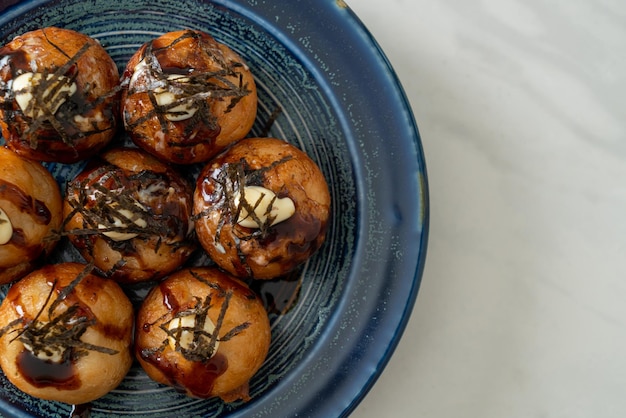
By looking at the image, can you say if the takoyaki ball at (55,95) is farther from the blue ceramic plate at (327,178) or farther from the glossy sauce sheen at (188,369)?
the glossy sauce sheen at (188,369)

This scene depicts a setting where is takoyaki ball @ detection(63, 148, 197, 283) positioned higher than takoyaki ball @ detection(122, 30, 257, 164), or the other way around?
takoyaki ball @ detection(122, 30, 257, 164)

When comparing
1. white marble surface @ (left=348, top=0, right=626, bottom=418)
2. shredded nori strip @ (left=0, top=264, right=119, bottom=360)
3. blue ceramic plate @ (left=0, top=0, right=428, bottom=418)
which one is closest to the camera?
shredded nori strip @ (left=0, top=264, right=119, bottom=360)

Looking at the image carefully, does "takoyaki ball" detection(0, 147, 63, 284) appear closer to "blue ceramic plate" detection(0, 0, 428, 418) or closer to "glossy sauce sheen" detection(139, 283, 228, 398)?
"blue ceramic plate" detection(0, 0, 428, 418)

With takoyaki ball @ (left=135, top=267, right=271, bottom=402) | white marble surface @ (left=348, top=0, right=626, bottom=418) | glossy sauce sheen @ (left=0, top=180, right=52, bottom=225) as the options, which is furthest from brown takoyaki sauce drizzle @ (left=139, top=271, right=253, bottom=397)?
white marble surface @ (left=348, top=0, right=626, bottom=418)

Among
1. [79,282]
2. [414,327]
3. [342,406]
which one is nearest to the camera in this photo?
[79,282]

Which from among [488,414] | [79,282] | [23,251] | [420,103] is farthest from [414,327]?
[23,251]

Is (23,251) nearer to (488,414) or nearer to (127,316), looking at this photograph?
(127,316)

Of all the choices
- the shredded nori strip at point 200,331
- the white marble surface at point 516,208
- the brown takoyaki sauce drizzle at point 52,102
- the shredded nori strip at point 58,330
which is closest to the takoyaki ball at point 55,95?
the brown takoyaki sauce drizzle at point 52,102
